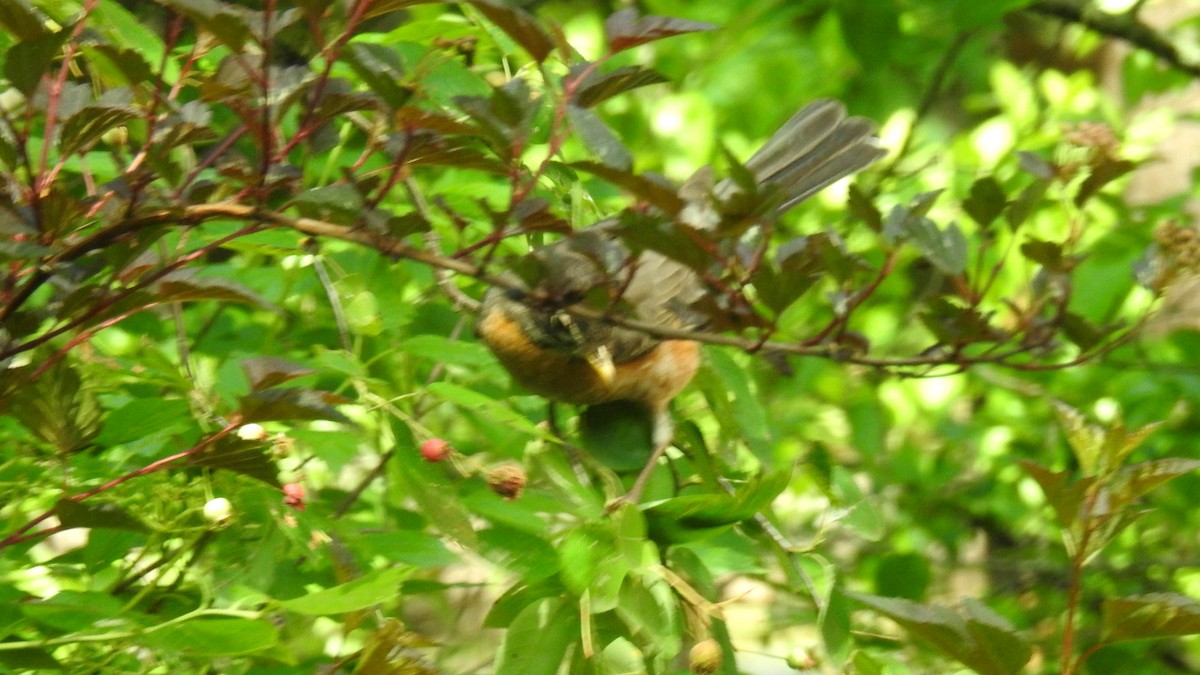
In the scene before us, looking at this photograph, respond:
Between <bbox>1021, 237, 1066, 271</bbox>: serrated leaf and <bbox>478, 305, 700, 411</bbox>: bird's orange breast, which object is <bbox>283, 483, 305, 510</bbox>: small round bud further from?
<bbox>1021, 237, 1066, 271</bbox>: serrated leaf

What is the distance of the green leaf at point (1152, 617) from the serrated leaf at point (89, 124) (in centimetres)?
104

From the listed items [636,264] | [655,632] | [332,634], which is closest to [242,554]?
[655,632]

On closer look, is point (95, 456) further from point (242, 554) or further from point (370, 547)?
point (370, 547)

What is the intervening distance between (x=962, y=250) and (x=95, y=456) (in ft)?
3.45

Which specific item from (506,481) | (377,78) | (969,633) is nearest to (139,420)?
(506,481)

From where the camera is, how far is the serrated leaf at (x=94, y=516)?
1045mm

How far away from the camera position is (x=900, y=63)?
2.93 meters

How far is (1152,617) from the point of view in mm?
1209

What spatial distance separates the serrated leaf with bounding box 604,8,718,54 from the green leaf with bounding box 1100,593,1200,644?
71cm

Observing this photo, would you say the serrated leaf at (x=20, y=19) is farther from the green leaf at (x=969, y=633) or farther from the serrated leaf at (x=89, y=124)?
the green leaf at (x=969, y=633)

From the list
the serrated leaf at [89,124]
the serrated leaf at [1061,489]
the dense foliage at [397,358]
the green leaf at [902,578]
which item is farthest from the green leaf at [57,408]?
the green leaf at [902,578]

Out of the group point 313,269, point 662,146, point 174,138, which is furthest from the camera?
point 662,146

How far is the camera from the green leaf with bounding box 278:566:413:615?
3.34 ft

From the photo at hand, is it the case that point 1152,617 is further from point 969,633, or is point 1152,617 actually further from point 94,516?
point 94,516
